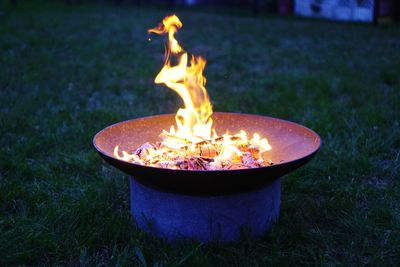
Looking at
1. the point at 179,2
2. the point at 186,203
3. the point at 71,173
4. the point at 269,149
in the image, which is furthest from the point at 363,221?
the point at 179,2

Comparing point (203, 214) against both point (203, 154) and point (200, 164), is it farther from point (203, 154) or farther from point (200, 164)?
point (203, 154)

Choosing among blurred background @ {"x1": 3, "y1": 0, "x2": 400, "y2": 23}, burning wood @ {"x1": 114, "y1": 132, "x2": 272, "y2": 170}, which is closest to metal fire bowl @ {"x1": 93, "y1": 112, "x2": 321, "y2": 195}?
burning wood @ {"x1": 114, "y1": 132, "x2": 272, "y2": 170}

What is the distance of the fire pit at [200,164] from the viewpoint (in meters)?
2.24

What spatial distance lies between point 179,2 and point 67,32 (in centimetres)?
1015

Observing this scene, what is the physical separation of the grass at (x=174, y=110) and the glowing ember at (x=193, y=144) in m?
0.39

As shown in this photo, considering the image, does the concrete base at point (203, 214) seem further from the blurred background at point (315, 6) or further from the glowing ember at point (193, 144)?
the blurred background at point (315, 6)

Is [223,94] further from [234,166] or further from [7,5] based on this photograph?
[7,5]

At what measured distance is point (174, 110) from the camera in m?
5.05

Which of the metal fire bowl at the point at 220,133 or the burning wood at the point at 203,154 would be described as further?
the burning wood at the point at 203,154

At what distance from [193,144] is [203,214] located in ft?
1.62

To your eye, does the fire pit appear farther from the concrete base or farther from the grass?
the grass

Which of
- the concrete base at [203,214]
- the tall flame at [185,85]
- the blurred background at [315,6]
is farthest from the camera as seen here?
the blurred background at [315,6]

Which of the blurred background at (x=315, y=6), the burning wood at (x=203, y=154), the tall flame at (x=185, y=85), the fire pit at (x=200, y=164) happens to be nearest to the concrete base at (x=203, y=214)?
the fire pit at (x=200, y=164)

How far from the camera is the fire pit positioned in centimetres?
224
